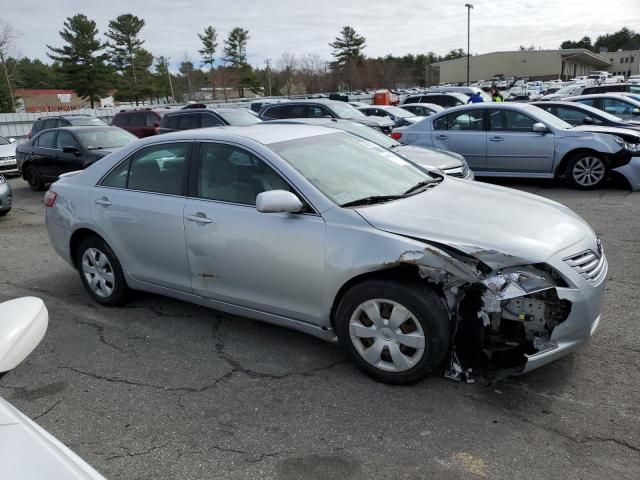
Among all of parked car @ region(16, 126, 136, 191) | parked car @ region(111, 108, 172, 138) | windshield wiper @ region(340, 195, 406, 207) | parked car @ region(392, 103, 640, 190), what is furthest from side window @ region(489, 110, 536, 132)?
parked car @ region(111, 108, 172, 138)

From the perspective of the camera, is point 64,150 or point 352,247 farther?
point 64,150

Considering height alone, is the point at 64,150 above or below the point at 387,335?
above

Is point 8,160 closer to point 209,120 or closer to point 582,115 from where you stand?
point 209,120

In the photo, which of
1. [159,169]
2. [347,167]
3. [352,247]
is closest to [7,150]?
[159,169]

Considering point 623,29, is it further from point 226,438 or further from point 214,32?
point 226,438

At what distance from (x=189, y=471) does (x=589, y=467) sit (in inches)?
78.2

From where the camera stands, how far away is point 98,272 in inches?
192

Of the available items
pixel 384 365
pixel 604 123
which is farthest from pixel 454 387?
pixel 604 123

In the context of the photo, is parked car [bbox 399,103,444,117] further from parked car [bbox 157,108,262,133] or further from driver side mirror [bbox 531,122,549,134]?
driver side mirror [bbox 531,122,549,134]

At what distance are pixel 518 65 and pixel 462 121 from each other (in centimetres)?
9512

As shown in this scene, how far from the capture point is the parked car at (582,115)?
10.8 m

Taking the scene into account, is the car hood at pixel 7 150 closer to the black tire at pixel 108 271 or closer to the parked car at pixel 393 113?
the parked car at pixel 393 113

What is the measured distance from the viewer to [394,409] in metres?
3.16

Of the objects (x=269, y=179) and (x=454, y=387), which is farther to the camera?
(x=269, y=179)
